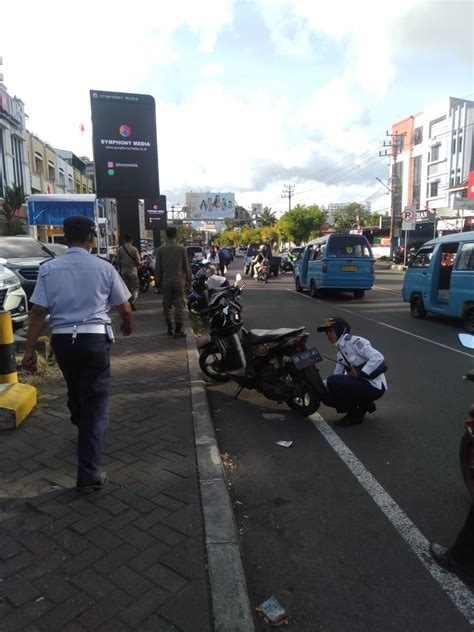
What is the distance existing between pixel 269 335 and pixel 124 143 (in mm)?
7936

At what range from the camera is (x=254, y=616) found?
2385 mm

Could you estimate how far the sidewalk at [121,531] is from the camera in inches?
90.9

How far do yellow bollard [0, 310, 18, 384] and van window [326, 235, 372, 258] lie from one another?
1176cm

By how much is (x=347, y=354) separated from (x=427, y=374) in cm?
251

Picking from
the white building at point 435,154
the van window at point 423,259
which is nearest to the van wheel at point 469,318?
the van window at point 423,259

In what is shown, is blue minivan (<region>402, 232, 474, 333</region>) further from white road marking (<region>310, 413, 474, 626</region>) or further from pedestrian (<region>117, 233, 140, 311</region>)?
pedestrian (<region>117, 233, 140, 311</region>)

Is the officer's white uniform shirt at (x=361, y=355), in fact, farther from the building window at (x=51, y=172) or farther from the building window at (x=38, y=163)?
the building window at (x=51, y=172)

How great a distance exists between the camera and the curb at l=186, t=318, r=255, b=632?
7.55 ft

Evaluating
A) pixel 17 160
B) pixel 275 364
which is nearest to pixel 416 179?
pixel 17 160

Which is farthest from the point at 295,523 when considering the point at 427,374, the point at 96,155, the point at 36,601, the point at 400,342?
the point at 96,155

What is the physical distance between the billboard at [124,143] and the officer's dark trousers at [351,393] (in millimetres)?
8427

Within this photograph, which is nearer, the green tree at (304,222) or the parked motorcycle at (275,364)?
the parked motorcycle at (275,364)

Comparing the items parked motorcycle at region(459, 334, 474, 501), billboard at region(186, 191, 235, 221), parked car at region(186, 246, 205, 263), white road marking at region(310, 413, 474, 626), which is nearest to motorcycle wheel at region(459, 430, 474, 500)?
parked motorcycle at region(459, 334, 474, 501)

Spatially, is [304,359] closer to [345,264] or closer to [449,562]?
[449,562]
